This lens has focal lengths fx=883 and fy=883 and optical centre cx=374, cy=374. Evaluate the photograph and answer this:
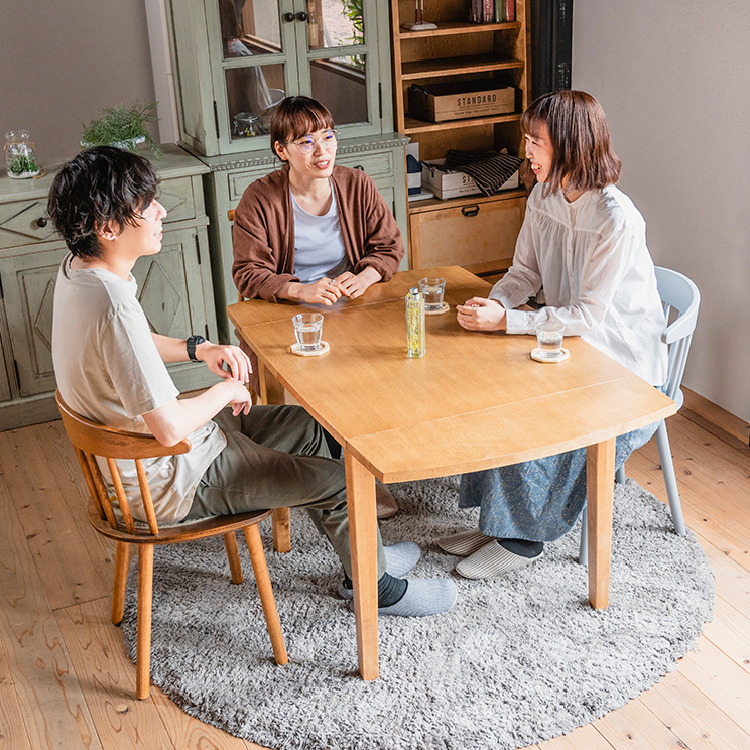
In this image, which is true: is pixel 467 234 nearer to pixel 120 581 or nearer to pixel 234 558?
pixel 234 558

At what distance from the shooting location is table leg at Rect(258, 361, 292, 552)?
2.56 meters

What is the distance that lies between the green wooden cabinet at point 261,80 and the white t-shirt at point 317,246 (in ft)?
2.96

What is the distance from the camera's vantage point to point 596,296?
2248mm

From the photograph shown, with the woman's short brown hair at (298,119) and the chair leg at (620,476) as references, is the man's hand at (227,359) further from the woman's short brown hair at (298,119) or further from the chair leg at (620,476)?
the chair leg at (620,476)

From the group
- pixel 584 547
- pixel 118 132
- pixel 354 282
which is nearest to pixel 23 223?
pixel 118 132

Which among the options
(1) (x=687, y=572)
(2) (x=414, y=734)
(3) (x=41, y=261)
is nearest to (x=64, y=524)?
(3) (x=41, y=261)

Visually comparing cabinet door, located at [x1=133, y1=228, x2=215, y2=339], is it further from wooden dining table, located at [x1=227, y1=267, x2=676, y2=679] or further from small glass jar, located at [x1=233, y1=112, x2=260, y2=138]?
wooden dining table, located at [x1=227, y1=267, x2=676, y2=679]

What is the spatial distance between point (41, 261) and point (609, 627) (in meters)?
2.36

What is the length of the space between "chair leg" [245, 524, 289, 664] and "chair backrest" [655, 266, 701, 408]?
3.82 feet

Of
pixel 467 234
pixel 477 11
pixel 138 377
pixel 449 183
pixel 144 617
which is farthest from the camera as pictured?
pixel 467 234

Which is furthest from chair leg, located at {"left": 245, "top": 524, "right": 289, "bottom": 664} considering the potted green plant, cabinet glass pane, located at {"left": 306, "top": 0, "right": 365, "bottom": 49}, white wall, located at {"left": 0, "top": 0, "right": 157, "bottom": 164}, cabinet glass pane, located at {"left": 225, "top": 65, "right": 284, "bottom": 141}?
white wall, located at {"left": 0, "top": 0, "right": 157, "bottom": 164}

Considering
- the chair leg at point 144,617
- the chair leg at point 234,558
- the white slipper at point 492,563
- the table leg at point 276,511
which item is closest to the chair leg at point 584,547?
the white slipper at point 492,563

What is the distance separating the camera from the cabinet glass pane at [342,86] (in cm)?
358

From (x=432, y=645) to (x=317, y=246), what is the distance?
1.23m
